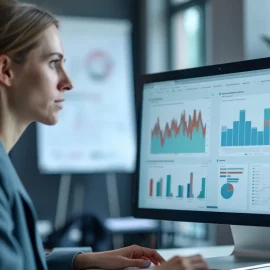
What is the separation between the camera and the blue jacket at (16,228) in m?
1.08

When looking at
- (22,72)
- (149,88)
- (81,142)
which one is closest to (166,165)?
(149,88)

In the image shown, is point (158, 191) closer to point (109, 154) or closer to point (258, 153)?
point (258, 153)

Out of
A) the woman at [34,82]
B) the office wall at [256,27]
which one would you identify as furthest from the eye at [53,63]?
the office wall at [256,27]

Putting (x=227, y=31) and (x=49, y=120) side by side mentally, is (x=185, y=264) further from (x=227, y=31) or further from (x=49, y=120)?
(x=227, y=31)

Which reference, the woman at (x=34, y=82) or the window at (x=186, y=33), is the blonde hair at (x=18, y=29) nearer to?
the woman at (x=34, y=82)

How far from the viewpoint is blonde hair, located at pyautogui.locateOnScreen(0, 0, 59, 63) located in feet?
4.43

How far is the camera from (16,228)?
116 cm

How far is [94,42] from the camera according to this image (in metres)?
4.79

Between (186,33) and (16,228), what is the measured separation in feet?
→ 13.1

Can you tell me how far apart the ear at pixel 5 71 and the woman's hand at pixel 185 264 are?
565 millimetres

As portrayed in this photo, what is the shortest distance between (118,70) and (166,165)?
3.39m

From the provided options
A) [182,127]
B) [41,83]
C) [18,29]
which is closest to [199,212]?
[182,127]

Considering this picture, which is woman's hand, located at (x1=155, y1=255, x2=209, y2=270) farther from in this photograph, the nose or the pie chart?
the nose

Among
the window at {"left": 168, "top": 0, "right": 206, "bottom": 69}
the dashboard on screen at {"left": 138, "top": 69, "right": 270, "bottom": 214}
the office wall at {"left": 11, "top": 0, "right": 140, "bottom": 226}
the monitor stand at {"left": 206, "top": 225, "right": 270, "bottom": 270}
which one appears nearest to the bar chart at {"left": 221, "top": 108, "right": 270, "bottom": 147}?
the dashboard on screen at {"left": 138, "top": 69, "right": 270, "bottom": 214}
